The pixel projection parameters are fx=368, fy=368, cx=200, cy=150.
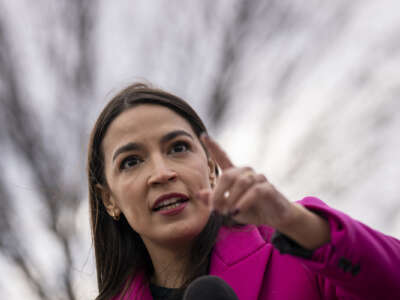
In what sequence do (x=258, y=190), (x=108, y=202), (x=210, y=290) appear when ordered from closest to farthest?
(x=258, y=190)
(x=210, y=290)
(x=108, y=202)

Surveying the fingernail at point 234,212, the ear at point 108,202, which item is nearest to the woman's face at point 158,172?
the ear at point 108,202

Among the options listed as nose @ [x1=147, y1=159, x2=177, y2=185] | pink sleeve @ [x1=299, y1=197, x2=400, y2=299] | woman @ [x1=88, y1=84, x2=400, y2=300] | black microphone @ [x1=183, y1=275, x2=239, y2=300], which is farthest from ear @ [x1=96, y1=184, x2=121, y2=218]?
pink sleeve @ [x1=299, y1=197, x2=400, y2=299]

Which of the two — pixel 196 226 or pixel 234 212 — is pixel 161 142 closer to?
pixel 196 226

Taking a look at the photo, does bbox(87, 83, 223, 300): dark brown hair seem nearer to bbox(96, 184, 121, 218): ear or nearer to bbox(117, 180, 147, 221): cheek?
bbox(96, 184, 121, 218): ear

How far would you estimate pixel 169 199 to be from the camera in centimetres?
200

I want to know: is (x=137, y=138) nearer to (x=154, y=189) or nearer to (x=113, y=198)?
(x=154, y=189)

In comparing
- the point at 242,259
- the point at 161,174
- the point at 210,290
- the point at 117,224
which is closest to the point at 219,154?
the point at 210,290

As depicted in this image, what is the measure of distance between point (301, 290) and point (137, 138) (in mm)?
1208

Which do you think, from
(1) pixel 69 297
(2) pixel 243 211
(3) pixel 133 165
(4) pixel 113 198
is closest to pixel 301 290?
(2) pixel 243 211

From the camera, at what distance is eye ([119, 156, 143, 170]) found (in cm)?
220

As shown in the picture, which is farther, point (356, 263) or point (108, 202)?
point (108, 202)

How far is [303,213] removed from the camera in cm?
130

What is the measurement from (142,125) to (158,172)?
0.37 metres

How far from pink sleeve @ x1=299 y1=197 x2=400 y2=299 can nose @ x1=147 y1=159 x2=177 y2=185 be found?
0.93m
